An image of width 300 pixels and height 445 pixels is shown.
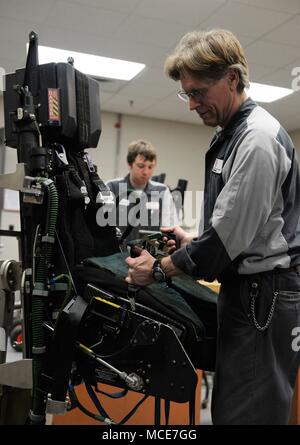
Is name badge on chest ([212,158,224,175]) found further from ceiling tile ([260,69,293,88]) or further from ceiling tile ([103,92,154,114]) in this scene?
ceiling tile ([103,92,154,114])

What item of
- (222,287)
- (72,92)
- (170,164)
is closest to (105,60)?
(170,164)

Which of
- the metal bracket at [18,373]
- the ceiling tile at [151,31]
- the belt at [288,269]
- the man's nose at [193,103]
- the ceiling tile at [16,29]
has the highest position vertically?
the ceiling tile at [16,29]

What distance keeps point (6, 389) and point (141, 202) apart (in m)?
1.39

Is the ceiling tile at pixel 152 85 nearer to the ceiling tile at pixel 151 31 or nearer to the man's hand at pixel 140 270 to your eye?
the ceiling tile at pixel 151 31

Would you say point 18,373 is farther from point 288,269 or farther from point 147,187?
point 147,187

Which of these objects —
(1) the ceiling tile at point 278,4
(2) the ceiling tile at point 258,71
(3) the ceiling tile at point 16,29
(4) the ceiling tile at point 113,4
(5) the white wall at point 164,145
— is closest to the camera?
(1) the ceiling tile at point 278,4

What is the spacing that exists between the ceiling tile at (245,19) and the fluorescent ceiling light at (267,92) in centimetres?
132

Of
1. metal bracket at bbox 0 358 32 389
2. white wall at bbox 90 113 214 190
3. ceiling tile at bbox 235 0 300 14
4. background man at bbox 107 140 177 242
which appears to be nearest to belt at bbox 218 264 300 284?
metal bracket at bbox 0 358 32 389

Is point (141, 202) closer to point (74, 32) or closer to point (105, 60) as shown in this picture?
point (74, 32)

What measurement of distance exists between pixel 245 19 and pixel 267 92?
1.89 m

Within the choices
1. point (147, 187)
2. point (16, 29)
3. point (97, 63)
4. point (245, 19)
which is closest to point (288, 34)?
point (245, 19)

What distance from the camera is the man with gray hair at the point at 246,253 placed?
1146 millimetres

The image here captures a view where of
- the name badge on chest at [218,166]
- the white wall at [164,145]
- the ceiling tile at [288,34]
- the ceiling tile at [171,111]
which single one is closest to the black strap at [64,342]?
the name badge on chest at [218,166]

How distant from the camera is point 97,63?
4.84 metres
